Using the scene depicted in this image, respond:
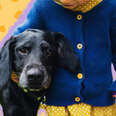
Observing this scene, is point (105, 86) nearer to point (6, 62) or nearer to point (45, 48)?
point (45, 48)

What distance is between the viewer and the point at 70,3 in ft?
4.46

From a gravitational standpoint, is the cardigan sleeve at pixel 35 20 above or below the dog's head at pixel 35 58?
above

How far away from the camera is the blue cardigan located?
1.42 meters

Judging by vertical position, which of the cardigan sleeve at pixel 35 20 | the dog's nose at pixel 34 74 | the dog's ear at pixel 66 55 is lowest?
the dog's nose at pixel 34 74

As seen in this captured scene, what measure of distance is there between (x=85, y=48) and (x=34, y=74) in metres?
0.30

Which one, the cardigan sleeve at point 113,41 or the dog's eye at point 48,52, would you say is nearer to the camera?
the dog's eye at point 48,52

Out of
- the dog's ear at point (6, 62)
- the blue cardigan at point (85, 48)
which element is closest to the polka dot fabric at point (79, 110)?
the blue cardigan at point (85, 48)

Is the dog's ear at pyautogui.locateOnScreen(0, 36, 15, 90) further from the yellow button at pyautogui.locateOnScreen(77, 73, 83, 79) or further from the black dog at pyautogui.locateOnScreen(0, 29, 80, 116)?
the yellow button at pyautogui.locateOnScreen(77, 73, 83, 79)

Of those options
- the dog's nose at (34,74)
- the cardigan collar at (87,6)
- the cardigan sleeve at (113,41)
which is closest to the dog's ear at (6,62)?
the dog's nose at (34,74)

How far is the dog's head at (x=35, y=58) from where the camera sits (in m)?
1.29

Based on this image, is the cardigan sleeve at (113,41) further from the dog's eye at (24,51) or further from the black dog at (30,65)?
the dog's eye at (24,51)

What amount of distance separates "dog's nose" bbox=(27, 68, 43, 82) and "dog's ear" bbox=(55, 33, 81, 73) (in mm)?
169

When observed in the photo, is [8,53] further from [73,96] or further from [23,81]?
[73,96]

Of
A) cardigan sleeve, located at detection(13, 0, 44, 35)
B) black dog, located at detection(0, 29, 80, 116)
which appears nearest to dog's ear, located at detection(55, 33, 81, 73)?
black dog, located at detection(0, 29, 80, 116)
